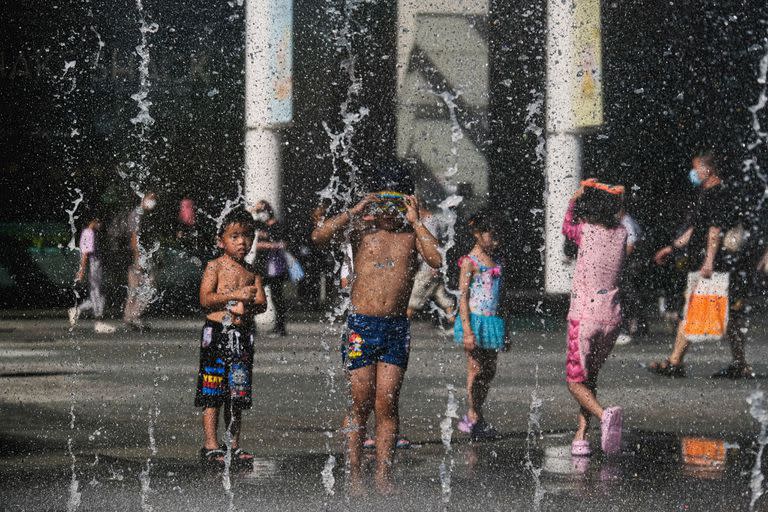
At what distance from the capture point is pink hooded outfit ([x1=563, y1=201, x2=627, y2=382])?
703cm

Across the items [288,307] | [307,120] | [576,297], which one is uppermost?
[307,120]

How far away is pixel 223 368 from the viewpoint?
670 centimetres

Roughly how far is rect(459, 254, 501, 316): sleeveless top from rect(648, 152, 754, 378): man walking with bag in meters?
2.49

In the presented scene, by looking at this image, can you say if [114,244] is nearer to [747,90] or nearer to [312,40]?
[312,40]

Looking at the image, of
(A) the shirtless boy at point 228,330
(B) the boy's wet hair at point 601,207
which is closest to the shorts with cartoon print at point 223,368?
(A) the shirtless boy at point 228,330

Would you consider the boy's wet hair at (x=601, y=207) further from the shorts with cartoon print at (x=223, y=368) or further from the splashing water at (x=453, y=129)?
the splashing water at (x=453, y=129)

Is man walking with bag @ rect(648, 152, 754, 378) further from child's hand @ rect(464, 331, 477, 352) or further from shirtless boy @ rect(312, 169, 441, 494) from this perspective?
shirtless boy @ rect(312, 169, 441, 494)

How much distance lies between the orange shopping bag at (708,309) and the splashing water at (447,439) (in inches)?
69.8

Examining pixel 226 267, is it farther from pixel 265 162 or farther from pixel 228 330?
pixel 265 162

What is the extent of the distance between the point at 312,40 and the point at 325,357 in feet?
32.3

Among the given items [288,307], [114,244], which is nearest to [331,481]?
[114,244]

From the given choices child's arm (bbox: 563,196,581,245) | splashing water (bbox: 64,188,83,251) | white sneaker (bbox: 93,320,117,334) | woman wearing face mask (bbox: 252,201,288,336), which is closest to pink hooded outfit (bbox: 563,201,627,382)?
child's arm (bbox: 563,196,581,245)

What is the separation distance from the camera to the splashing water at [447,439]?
5.96 metres

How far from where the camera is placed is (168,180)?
23.8 metres
